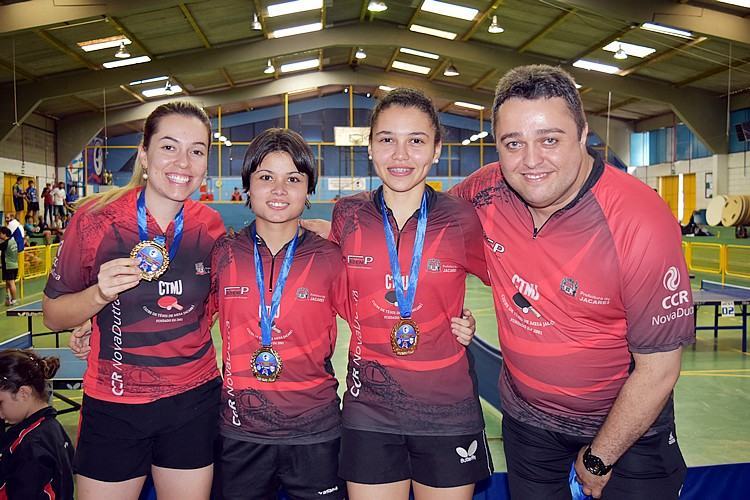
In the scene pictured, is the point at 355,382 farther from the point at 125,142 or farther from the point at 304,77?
the point at 125,142

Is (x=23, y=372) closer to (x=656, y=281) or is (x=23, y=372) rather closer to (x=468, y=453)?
(x=468, y=453)

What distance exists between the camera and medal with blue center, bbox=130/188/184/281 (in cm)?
243

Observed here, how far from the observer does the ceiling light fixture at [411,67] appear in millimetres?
24500

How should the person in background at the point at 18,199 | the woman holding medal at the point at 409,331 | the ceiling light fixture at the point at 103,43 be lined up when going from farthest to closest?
the person in background at the point at 18,199
the ceiling light fixture at the point at 103,43
the woman holding medal at the point at 409,331

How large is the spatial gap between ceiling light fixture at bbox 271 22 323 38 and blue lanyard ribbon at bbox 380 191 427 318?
17.9 m

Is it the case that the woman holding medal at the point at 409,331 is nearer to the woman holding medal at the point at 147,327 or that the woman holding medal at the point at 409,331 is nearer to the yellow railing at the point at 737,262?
the woman holding medal at the point at 147,327

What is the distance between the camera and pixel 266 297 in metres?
2.52

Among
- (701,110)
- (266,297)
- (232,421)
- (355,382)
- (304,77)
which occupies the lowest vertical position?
(232,421)

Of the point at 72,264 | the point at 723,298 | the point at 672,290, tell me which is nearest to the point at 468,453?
the point at 672,290

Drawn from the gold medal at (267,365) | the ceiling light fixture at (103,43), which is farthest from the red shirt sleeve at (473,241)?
the ceiling light fixture at (103,43)

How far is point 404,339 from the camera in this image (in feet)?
7.99

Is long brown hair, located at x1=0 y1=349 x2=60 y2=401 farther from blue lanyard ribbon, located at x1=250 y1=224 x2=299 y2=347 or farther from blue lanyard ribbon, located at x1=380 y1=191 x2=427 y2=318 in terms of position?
blue lanyard ribbon, located at x1=380 y1=191 x2=427 y2=318

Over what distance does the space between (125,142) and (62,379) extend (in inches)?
1066

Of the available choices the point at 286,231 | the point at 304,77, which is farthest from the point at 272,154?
the point at 304,77
